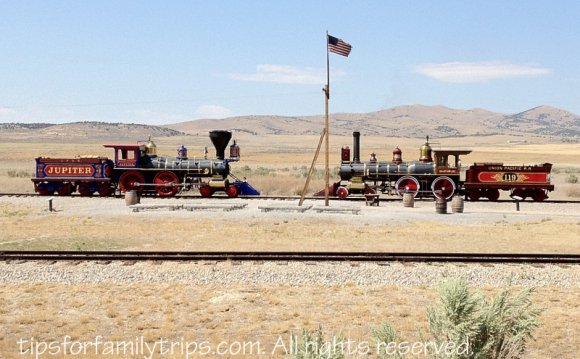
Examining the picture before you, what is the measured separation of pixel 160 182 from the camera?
3125 centimetres

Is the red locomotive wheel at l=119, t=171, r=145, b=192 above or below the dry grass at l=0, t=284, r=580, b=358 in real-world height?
above

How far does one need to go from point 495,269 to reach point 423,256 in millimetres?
1988

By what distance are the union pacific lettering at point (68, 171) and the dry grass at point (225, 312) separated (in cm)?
1893

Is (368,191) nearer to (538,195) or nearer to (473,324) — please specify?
(538,195)

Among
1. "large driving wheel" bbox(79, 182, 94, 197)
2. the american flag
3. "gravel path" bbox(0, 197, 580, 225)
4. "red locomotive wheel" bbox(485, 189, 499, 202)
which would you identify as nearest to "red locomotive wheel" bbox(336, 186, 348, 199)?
"gravel path" bbox(0, 197, 580, 225)

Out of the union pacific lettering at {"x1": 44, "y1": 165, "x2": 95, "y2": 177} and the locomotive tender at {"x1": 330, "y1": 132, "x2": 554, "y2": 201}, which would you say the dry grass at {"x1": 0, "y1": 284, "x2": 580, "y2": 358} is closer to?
the locomotive tender at {"x1": 330, "y1": 132, "x2": 554, "y2": 201}

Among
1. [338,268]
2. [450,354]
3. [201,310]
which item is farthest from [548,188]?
[450,354]

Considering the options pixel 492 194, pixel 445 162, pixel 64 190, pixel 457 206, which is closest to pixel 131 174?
pixel 64 190

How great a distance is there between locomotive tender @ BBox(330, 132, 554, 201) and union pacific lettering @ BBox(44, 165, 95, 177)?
1340 cm

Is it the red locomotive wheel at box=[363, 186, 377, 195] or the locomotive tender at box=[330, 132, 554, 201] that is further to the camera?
the red locomotive wheel at box=[363, 186, 377, 195]

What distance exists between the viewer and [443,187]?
98.8ft

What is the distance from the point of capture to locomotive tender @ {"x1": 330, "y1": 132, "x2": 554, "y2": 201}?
96.3 feet

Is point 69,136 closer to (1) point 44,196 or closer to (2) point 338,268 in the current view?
(1) point 44,196

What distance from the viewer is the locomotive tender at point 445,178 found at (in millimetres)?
29344
